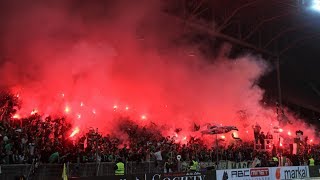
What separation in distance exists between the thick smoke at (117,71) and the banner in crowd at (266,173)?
7718 millimetres

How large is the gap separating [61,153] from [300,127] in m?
27.5

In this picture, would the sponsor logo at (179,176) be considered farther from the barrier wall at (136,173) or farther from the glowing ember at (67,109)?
the glowing ember at (67,109)

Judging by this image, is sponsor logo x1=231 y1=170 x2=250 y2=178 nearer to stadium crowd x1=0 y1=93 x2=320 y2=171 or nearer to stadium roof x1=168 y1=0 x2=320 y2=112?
stadium crowd x1=0 y1=93 x2=320 y2=171

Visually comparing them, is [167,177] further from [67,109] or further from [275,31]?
[275,31]

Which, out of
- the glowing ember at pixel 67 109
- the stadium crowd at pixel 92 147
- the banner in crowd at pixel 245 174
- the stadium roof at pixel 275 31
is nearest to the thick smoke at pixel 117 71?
the glowing ember at pixel 67 109

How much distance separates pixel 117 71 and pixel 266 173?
448 inches

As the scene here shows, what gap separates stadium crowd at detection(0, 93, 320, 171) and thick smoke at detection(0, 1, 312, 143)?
2.06 metres

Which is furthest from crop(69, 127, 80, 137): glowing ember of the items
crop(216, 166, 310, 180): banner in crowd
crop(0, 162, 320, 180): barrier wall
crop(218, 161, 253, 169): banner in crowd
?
crop(216, 166, 310, 180): banner in crowd

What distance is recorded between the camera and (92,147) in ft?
58.6

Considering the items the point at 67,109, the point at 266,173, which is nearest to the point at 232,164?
the point at 266,173

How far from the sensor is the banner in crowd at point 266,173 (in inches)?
726

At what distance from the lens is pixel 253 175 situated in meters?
19.4

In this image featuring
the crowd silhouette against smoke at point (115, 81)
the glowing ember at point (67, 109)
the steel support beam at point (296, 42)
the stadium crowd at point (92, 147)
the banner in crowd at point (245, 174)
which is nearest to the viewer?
the stadium crowd at point (92, 147)

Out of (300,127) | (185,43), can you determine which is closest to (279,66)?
(300,127)
